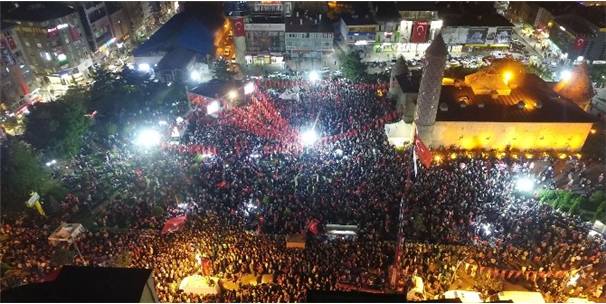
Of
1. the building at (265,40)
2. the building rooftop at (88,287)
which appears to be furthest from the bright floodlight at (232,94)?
the building rooftop at (88,287)

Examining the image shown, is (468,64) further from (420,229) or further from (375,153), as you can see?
(420,229)

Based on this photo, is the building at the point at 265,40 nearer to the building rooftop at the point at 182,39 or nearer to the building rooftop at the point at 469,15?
the building rooftop at the point at 182,39

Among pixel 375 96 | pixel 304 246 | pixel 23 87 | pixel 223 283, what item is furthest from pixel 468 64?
pixel 23 87

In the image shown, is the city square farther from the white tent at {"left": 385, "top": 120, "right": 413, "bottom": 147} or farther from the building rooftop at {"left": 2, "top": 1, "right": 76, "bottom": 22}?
the building rooftop at {"left": 2, "top": 1, "right": 76, "bottom": 22}

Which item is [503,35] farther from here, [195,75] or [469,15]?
[195,75]

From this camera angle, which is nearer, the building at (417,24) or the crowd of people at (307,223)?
the crowd of people at (307,223)
